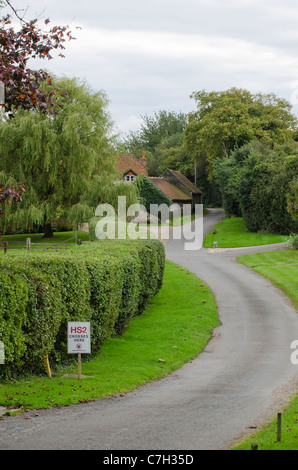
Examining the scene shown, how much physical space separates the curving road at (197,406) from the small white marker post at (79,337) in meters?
1.60

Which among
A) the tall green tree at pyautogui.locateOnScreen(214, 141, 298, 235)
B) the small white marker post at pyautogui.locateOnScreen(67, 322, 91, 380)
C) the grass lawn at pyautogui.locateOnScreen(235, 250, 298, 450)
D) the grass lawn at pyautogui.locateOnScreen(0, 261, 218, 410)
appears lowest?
the grass lawn at pyautogui.locateOnScreen(0, 261, 218, 410)

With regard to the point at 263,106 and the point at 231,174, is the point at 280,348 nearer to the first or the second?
the point at 231,174

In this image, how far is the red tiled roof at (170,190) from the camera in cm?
8488

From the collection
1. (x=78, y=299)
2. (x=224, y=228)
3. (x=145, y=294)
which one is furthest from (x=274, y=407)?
(x=224, y=228)

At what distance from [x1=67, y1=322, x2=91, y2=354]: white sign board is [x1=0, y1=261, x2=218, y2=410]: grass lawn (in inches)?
31.8

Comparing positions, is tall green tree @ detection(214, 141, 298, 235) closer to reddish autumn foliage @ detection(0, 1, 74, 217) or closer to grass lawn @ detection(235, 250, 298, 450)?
grass lawn @ detection(235, 250, 298, 450)

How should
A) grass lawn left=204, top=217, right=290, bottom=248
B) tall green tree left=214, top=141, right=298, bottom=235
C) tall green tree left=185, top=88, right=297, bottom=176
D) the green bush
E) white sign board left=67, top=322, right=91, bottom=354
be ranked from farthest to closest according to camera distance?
tall green tree left=185, top=88, right=297, bottom=176 < tall green tree left=214, top=141, right=298, bottom=235 < grass lawn left=204, top=217, right=290, bottom=248 < the green bush < white sign board left=67, top=322, right=91, bottom=354

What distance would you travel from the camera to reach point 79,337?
15.0m

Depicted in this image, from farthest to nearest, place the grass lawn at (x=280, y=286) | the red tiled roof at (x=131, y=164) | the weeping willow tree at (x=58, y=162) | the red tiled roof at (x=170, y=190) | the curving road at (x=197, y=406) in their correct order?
the red tiled roof at (x=131, y=164)
the red tiled roof at (x=170, y=190)
the weeping willow tree at (x=58, y=162)
the curving road at (x=197, y=406)
the grass lawn at (x=280, y=286)

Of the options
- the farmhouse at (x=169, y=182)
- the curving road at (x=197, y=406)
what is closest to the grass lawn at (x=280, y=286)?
the curving road at (x=197, y=406)

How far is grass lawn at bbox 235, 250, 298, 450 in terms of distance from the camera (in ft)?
30.7

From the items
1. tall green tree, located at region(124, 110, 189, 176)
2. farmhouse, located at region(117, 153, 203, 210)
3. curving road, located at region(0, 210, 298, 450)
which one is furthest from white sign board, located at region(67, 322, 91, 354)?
tall green tree, located at region(124, 110, 189, 176)

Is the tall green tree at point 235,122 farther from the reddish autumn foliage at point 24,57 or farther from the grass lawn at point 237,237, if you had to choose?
the reddish autumn foliage at point 24,57

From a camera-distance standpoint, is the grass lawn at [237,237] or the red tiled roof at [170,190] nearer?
the grass lawn at [237,237]
